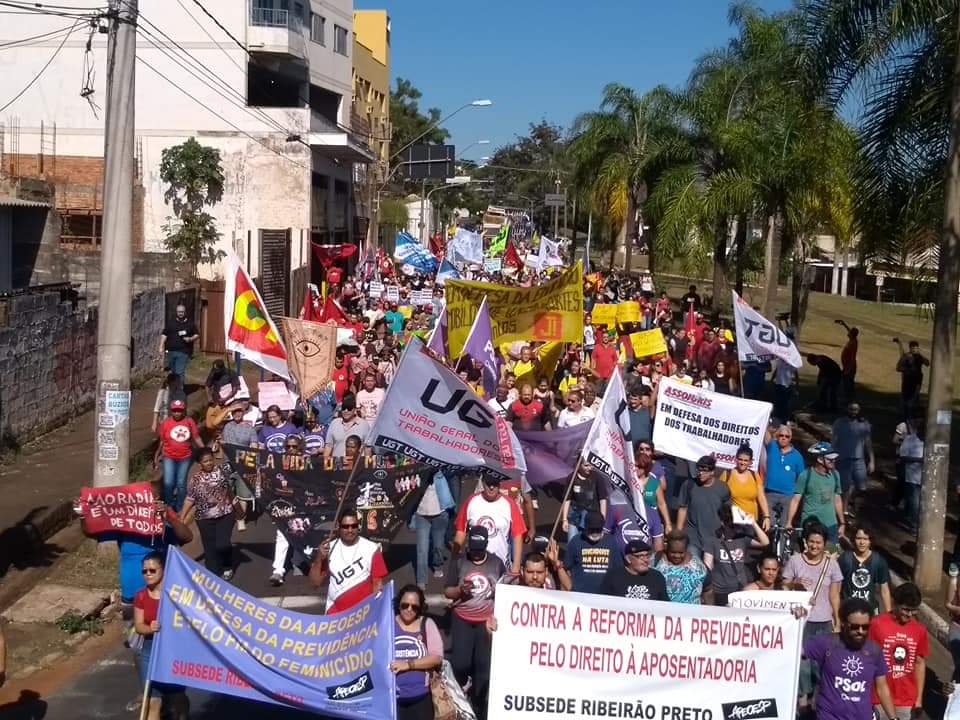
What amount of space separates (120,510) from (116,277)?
341cm

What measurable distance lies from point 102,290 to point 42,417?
576 centimetres

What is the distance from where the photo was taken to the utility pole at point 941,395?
11914 millimetres

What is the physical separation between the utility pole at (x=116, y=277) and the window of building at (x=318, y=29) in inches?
1211

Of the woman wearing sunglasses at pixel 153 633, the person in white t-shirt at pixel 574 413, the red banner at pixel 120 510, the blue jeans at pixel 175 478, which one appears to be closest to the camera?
the woman wearing sunglasses at pixel 153 633

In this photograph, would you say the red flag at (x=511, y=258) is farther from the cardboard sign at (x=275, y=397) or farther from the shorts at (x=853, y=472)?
the shorts at (x=853, y=472)

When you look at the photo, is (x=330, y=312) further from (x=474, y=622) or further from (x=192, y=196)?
(x=192, y=196)

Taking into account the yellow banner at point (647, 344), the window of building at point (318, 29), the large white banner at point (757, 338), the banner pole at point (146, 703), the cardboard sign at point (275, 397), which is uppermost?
the window of building at point (318, 29)

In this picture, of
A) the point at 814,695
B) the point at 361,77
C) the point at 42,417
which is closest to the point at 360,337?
the point at 42,417

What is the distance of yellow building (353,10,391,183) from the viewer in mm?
58562

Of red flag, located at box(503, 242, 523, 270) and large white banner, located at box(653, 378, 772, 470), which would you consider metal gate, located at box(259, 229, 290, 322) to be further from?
large white banner, located at box(653, 378, 772, 470)

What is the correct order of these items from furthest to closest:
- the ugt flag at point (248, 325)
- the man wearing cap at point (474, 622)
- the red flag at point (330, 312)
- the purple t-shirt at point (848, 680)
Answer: the red flag at point (330, 312) < the ugt flag at point (248, 325) < the man wearing cap at point (474, 622) < the purple t-shirt at point (848, 680)

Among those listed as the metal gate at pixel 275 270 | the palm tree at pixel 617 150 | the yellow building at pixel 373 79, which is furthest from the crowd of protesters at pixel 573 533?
the yellow building at pixel 373 79

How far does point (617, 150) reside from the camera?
46531mm

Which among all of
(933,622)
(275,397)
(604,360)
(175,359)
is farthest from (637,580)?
(175,359)
